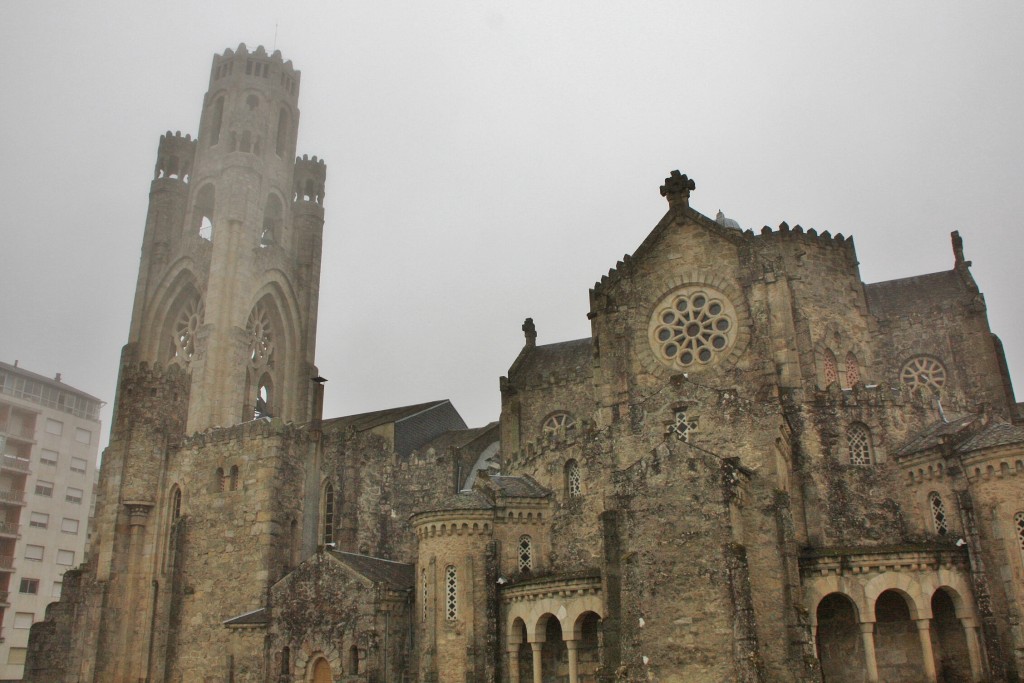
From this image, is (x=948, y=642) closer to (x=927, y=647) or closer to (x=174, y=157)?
(x=927, y=647)

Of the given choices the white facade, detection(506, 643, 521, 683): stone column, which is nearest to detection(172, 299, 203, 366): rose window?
the white facade

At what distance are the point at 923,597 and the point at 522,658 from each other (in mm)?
13079

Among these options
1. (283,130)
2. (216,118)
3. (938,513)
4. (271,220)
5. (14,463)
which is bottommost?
(938,513)

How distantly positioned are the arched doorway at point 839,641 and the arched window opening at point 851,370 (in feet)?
28.1

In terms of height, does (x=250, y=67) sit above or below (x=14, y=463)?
above

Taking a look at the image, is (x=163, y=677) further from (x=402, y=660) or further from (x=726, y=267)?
(x=726, y=267)

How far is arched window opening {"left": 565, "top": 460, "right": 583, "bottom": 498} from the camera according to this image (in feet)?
113

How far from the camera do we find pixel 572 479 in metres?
34.7

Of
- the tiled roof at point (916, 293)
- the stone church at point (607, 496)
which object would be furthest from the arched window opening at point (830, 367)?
the tiled roof at point (916, 293)

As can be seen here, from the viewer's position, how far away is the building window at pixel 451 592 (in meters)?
32.0

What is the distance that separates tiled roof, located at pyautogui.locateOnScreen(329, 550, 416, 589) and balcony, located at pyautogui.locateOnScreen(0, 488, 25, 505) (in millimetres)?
35457

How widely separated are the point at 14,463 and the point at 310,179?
94.2 ft

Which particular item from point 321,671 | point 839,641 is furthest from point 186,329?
point 839,641

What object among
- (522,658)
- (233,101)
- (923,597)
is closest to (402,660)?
(522,658)
